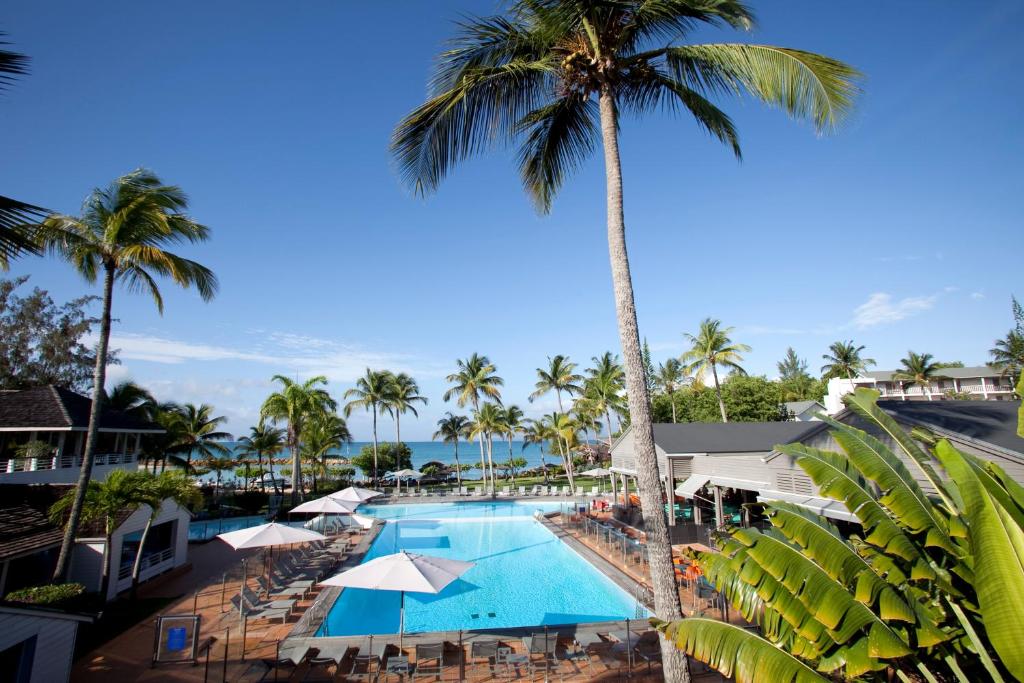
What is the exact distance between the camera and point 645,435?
6.36 m

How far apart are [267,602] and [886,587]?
14.6 meters

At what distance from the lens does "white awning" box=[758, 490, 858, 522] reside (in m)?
11.3

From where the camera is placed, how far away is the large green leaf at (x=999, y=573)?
9.41 ft

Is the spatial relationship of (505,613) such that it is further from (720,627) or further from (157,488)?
(720,627)

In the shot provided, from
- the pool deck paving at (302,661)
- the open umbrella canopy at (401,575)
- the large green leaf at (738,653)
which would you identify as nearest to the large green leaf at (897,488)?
the large green leaf at (738,653)

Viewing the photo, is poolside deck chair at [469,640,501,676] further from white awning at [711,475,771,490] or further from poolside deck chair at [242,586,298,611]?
white awning at [711,475,771,490]

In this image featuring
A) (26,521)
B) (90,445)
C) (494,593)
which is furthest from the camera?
(494,593)

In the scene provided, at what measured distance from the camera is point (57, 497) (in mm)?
14898

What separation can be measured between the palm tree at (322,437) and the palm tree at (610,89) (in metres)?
30.2

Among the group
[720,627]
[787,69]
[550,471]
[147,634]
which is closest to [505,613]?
[147,634]

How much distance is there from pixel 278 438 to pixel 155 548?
15861 millimetres

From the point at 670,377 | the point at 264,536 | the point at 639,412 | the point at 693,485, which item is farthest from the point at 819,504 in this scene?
the point at 670,377

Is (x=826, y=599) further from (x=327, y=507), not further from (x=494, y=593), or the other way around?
(x=327, y=507)

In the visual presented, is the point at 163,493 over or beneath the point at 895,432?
beneath
